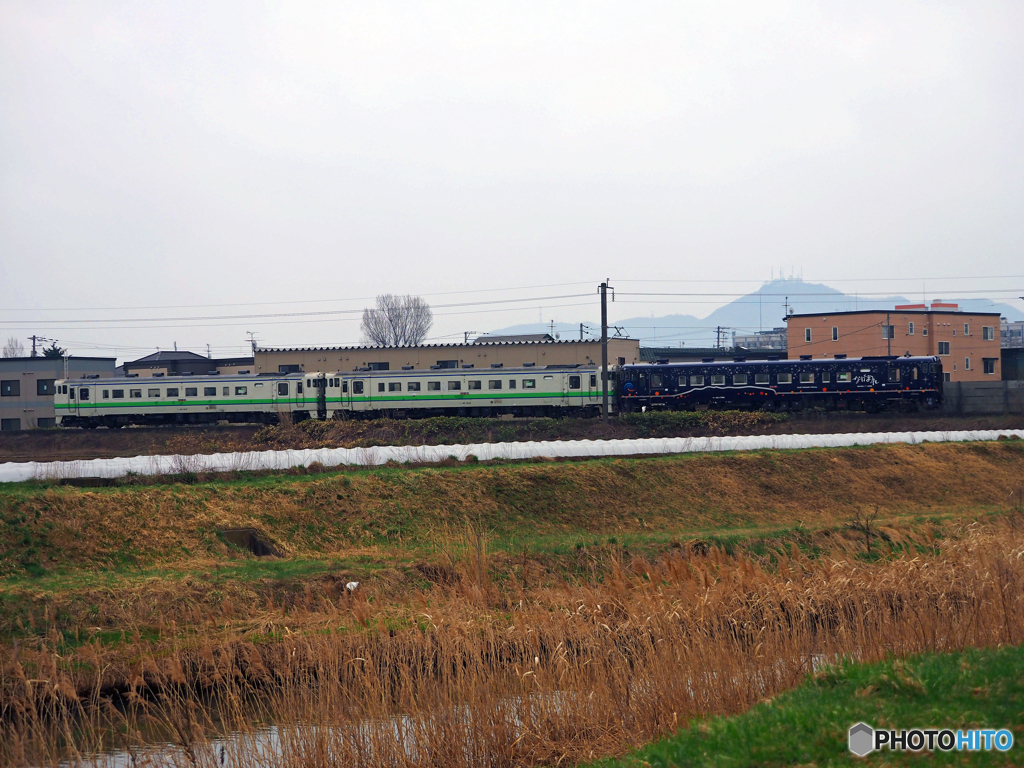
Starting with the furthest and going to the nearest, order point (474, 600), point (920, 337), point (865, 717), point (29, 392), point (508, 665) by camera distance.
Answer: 1. point (920, 337)
2. point (29, 392)
3. point (474, 600)
4. point (508, 665)
5. point (865, 717)

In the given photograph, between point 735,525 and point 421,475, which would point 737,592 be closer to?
point 735,525

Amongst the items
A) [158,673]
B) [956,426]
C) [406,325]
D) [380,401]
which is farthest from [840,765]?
[406,325]

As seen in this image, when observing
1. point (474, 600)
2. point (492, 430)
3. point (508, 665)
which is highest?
point (492, 430)

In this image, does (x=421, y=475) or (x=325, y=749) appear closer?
(x=325, y=749)

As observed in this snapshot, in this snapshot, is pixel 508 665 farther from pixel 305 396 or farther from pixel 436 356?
pixel 436 356

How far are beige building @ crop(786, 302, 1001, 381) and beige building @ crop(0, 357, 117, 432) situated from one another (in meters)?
55.8

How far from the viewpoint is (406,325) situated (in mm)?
104125

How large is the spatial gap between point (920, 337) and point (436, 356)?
→ 3812cm

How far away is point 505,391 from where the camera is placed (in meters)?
46.9

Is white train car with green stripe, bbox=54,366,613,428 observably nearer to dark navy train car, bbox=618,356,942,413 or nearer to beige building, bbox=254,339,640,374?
dark navy train car, bbox=618,356,942,413

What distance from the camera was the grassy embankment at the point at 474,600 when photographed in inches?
360

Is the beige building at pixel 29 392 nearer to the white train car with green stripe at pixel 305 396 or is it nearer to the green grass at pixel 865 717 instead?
the white train car with green stripe at pixel 305 396

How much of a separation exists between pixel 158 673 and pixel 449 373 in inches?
1443

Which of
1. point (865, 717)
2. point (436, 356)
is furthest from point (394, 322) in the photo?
point (865, 717)
